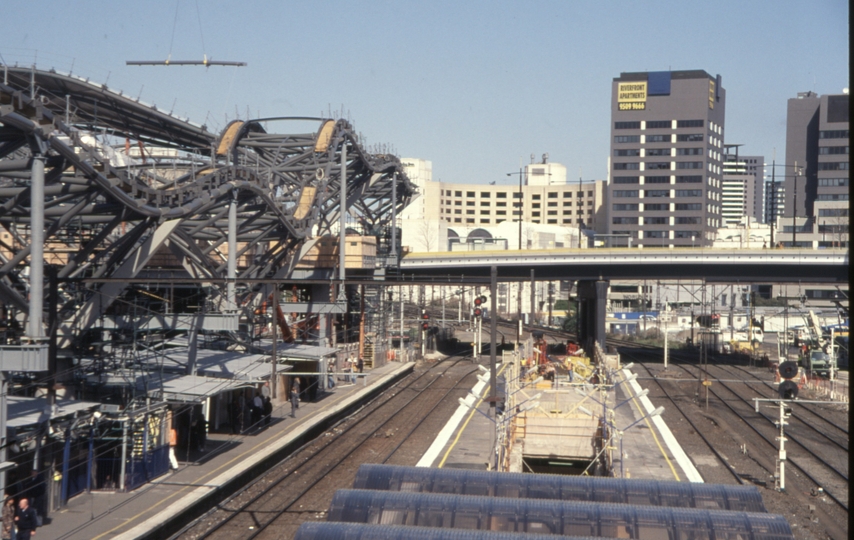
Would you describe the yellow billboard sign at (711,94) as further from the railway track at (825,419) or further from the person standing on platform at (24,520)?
the person standing on platform at (24,520)

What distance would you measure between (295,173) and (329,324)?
11527 millimetres

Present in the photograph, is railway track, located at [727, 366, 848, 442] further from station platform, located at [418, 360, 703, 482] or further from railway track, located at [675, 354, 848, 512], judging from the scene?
station platform, located at [418, 360, 703, 482]

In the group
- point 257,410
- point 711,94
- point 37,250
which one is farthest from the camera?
point 711,94

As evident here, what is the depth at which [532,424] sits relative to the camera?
992 inches

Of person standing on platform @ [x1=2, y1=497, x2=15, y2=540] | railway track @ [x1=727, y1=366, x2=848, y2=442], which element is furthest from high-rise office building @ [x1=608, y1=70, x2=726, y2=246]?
person standing on platform @ [x1=2, y1=497, x2=15, y2=540]

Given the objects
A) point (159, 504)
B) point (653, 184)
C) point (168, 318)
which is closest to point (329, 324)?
point (168, 318)

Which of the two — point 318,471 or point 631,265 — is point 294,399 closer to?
point 318,471

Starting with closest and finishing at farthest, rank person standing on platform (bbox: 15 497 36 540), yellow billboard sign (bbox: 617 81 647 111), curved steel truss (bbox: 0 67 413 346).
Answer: person standing on platform (bbox: 15 497 36 540) → curved steel truss (bbox: 0 67 413 346) → yellow billboard sign (bbox: 617 81 647 111)

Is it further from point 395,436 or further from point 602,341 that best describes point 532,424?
point 602,341

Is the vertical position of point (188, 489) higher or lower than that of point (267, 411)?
lower

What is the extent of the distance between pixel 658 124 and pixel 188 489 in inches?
3910

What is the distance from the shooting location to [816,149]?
115m

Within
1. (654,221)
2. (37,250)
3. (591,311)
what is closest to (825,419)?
(591,311)

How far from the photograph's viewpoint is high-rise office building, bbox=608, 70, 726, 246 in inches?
4284
